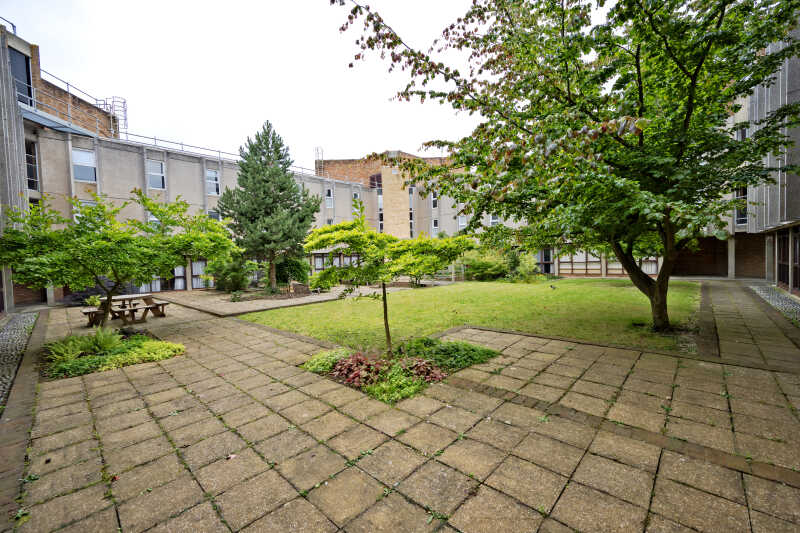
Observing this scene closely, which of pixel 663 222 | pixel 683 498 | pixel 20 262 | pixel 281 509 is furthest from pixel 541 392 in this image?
pixel 20 262

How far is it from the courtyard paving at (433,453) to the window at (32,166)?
56.1 feet

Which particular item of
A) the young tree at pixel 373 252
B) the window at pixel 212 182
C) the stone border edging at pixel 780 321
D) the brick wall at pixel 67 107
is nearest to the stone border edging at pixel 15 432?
the young tree at pixel 373 252

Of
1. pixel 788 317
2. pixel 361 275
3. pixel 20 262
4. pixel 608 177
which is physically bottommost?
pixel 788 317

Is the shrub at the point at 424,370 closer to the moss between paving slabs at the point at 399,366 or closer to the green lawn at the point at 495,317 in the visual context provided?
the moss between paving slabs at the point at 399,366

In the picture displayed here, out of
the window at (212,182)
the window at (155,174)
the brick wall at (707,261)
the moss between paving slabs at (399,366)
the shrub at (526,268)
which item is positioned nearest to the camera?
the moss between paving slabs at (399,366)

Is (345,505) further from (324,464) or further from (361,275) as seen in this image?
(361,275)

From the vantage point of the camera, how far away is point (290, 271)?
17.9 metres

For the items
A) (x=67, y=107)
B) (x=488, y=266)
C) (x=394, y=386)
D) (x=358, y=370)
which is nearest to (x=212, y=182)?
(x=67, y=107)

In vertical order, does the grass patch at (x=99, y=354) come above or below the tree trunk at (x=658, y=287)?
below

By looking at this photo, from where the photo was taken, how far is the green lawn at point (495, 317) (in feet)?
22.3

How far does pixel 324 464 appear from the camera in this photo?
2.68 m

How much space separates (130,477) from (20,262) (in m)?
5.79

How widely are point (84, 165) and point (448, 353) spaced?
21.7m

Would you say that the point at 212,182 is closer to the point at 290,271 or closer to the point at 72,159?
the point at 72,159
